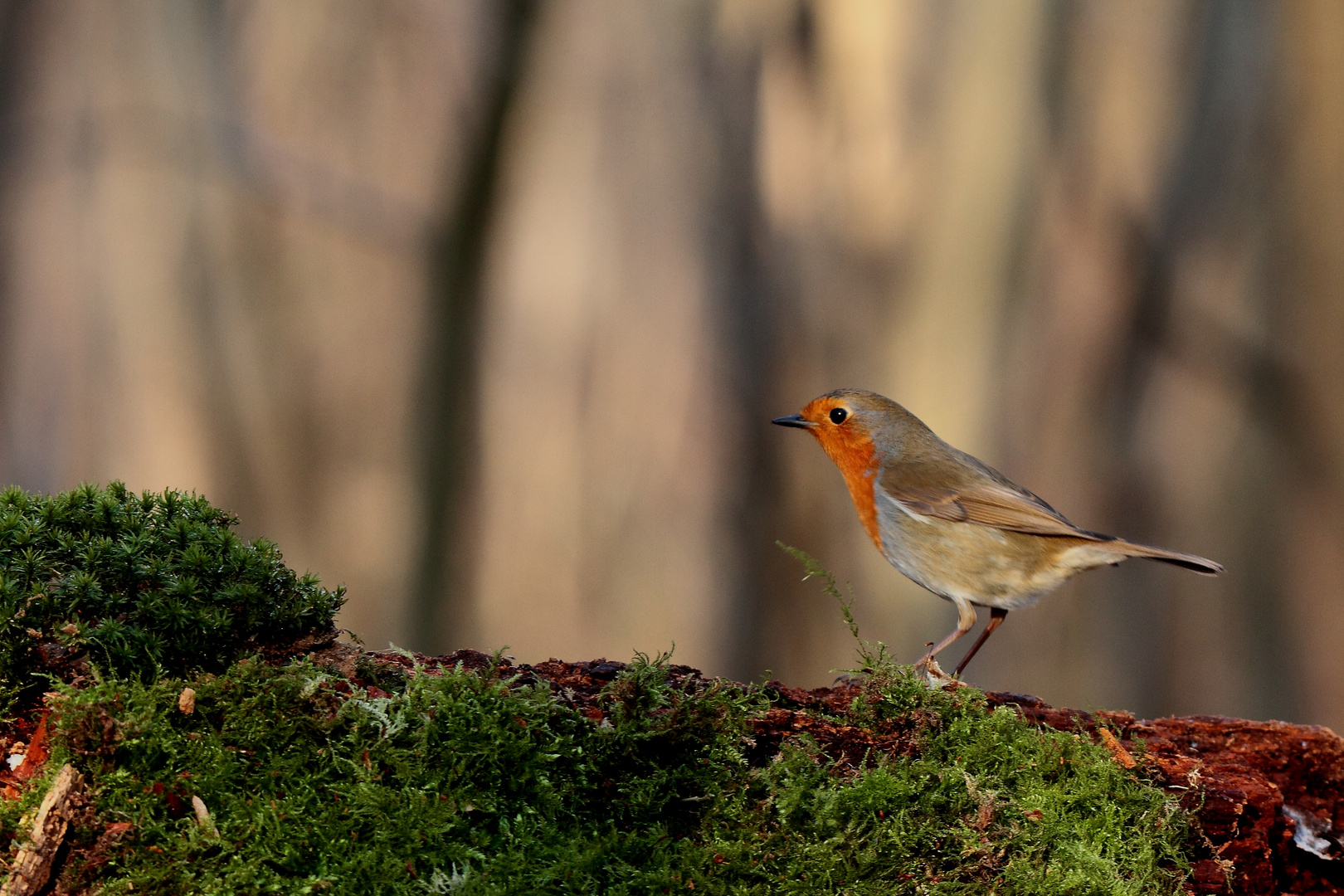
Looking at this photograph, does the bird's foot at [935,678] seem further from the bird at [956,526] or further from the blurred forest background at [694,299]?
the blurred forest background at [694,299]

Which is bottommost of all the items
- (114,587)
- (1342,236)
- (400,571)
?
(400,571)

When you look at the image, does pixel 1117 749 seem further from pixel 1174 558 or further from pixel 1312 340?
pixel 1312 340

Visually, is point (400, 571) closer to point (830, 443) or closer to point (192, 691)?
point (830, 443)

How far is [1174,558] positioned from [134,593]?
8.37ft

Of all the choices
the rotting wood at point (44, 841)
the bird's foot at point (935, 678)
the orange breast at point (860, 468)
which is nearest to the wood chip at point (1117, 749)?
the bird's foot at point (935, 678)

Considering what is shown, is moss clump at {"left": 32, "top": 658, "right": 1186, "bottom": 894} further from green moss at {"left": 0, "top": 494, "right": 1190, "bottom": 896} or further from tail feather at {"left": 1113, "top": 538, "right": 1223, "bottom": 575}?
tail feather at {"left": 1113, "top": 538, "right": 1223, "bottom": 575}

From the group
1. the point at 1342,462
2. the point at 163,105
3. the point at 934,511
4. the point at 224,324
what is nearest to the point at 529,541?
the point at 224,324

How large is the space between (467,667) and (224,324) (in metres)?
4.37

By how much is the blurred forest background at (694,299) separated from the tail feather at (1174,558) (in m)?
2.50

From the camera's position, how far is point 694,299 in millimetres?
5559

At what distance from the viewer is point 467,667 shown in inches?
88.9

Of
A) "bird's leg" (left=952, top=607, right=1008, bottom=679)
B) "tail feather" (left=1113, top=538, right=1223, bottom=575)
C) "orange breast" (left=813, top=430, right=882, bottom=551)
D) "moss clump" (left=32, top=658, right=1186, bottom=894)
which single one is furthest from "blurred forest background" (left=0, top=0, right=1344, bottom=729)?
"moss clump" (left=32, top=658, right=1186, bottom=894)

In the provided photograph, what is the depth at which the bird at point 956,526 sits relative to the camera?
123 inches

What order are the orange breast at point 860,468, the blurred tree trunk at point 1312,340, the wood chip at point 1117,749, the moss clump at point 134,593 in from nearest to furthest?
the moss clump at point 134,593 < the wood chip at point 1117,749 < the orange breast at point 860,468 < the blurred tree trunk at point 1312,340
